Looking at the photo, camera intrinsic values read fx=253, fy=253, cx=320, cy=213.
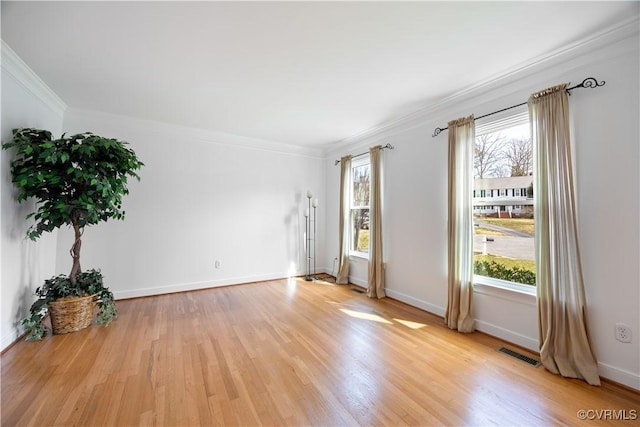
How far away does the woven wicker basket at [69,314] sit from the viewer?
8.21ft

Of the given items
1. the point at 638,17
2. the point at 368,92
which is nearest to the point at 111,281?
the point at 368,92

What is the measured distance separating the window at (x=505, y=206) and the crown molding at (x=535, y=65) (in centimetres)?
38

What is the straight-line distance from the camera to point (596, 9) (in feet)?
5.59

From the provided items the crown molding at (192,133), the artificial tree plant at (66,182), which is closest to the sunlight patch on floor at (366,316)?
the artificial tree plant at (66,182)

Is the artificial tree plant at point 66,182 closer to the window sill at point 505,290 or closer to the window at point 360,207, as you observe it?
the window at point 360,207

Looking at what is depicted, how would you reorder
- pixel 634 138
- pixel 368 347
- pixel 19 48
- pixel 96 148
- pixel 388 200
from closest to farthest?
pixel 634 138 < pixel 19 48 < pixel 368 347 < pixel 96 148 < pixel 388 200

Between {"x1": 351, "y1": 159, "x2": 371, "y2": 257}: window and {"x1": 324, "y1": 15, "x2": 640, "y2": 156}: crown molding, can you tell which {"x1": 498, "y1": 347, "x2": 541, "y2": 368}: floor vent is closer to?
{"x1": 351, "y1": 159, "x2": 371, "y2": 257}: window

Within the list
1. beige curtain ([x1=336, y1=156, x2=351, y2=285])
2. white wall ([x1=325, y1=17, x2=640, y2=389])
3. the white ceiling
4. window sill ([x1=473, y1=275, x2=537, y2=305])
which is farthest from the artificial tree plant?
window sill ([x1=473, y1=275, x2=537, y2=305])

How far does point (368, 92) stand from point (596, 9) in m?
1.77

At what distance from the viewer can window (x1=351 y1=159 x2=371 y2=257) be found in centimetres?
452

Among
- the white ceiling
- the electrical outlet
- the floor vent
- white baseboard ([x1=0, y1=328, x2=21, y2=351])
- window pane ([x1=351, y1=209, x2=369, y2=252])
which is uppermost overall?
the white ceiling

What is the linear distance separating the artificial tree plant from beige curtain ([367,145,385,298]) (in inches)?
125

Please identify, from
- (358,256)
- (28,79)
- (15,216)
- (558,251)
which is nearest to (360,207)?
(358,256)

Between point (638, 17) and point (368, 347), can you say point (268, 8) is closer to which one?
point (638, 17)
